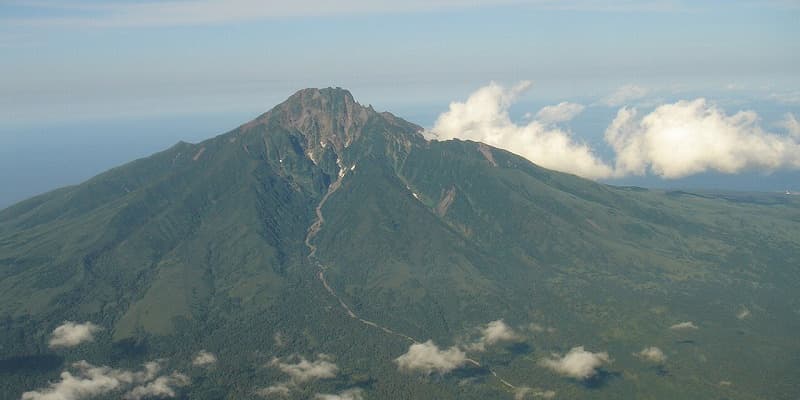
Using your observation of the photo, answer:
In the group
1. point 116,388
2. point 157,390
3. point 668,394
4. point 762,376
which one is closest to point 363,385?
point 157,390

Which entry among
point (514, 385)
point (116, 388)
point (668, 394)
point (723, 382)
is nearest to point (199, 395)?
point (116, 388)

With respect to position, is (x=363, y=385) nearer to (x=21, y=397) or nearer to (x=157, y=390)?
(x=157, y=390)

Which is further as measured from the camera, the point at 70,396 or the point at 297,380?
the point at 297,380

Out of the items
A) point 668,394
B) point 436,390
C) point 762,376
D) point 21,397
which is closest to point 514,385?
point 436,390

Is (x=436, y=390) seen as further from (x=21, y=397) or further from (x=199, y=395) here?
(x=21, y=397)

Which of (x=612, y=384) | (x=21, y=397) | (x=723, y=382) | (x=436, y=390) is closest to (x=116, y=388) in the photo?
(x=21, y=397)

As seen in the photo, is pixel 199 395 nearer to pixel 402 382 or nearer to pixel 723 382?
pixel 402 382

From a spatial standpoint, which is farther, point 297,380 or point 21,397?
point 297,380
